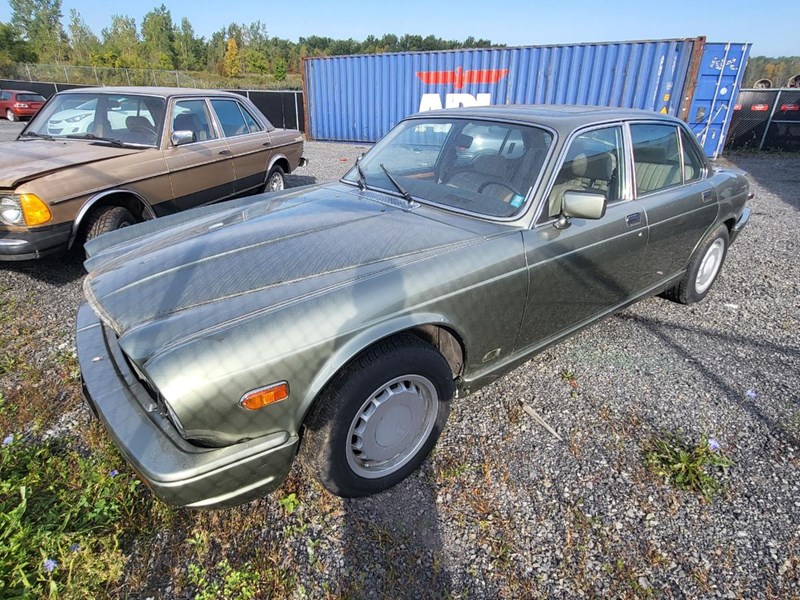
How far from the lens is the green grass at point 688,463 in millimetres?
2330

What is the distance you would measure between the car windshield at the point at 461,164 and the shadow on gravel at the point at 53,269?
3241 millimetres

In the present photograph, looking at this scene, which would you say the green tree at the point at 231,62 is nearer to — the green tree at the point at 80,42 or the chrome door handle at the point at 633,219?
the green tree at the point at 80,42

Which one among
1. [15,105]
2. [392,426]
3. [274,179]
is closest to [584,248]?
[392,426]

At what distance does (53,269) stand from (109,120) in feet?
5.87

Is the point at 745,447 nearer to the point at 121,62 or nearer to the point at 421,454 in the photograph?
the point at 421,454

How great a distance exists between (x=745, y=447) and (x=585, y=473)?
101cm

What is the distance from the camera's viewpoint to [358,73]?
1467cm

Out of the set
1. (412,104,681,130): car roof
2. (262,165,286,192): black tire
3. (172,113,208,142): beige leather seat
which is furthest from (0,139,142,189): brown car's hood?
(412,104,681,130): car roof

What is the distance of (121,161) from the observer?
15.0 feet

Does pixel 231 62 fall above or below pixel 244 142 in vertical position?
above

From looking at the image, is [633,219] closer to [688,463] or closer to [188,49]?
[688,463]

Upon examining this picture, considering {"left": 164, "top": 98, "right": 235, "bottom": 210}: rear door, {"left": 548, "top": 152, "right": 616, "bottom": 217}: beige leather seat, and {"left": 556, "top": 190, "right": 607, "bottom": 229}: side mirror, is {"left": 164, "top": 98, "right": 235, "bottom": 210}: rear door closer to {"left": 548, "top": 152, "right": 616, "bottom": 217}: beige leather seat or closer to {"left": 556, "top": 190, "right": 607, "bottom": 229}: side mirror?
{"left": 548, "top": 152, "right": 616, "bottom": 217}: beige leather seat

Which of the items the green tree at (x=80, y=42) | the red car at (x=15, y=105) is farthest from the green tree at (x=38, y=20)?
the red car at (x=15, y=105)

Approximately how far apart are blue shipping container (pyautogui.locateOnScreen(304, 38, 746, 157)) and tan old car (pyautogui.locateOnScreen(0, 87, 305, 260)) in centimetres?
851
